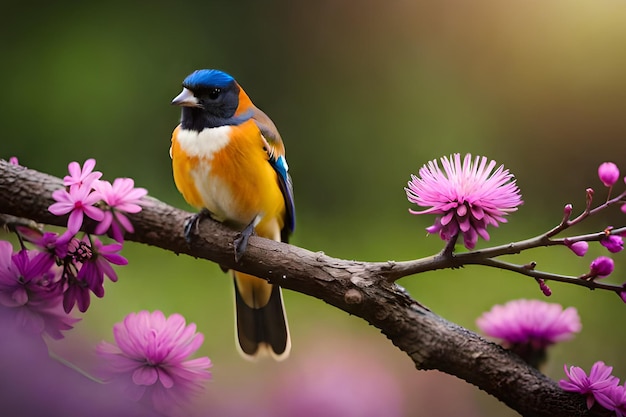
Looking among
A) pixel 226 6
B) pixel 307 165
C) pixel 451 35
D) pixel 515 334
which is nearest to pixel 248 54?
pixel 226 6

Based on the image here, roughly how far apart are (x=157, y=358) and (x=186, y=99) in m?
0.31

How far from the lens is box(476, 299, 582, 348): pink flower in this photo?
0.78 m

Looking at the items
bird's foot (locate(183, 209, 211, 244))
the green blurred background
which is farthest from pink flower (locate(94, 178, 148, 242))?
the green blurred background

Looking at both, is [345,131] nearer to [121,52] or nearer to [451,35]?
[451,35]

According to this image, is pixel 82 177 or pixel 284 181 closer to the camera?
pixel 82 177

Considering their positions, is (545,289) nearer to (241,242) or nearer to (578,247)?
(578,247)

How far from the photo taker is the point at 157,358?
2.08ft

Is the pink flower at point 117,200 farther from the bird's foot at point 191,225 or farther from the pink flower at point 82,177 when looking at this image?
the bird's foot at point 191,225

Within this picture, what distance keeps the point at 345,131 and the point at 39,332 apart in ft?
3.99

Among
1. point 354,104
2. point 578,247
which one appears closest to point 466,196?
point 578,247

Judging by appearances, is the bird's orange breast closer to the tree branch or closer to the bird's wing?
the bird's wing

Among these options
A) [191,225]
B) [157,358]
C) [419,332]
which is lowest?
[157,358]

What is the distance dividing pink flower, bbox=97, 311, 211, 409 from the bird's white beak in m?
0.25

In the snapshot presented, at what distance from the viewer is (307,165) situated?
172cm
